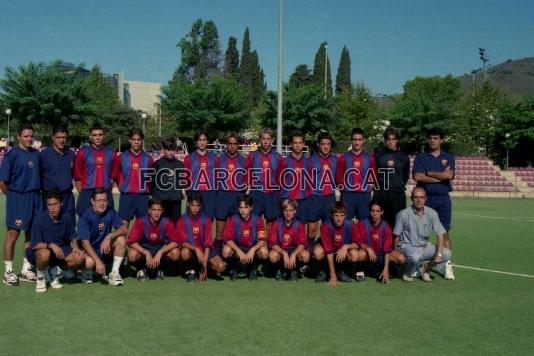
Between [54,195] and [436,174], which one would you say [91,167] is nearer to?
[54,195]

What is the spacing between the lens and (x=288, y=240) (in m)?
6.66

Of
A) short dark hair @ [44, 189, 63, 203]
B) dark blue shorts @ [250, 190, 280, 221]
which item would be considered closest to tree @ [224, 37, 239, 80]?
dark blue shorts @ [250, 190, 280, 221]

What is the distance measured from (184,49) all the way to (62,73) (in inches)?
937

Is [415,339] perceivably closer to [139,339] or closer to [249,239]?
[139,339]

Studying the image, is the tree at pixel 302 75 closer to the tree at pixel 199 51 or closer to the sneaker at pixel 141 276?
the tree at pixel 199 51

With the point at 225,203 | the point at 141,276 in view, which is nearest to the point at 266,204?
the point at 225,203

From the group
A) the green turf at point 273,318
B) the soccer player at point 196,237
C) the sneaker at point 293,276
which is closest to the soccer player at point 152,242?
the soccer player at point 196,237

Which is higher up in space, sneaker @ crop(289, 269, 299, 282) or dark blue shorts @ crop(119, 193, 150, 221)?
dark blue shorts @ crop(119, 193, 150, 221)

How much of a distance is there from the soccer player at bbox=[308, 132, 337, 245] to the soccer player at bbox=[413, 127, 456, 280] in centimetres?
111

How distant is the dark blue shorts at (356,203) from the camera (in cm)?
729

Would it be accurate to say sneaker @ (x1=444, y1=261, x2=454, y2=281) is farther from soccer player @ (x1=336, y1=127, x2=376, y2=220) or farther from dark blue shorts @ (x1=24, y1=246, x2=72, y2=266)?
dark blue shorts @ (x1=24, y1=246, x2=72, y2=266)

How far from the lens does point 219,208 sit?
25.1 feet

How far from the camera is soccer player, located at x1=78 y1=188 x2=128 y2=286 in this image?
6145 millimetres

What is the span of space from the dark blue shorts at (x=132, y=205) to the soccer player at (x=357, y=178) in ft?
8.51
